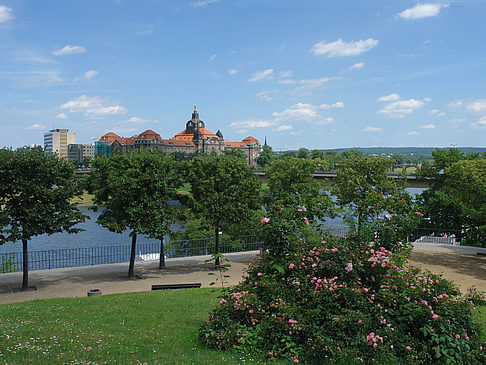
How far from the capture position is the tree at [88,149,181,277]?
20.2 m

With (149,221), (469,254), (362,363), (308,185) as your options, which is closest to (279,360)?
(362,363)

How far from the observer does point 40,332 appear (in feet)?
27.5

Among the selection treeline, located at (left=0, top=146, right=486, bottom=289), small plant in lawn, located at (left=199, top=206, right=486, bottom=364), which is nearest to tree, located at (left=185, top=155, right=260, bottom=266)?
treeline, located at (left=0, top=146, right=486, bottom=289)

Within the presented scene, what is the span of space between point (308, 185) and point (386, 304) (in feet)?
63.0

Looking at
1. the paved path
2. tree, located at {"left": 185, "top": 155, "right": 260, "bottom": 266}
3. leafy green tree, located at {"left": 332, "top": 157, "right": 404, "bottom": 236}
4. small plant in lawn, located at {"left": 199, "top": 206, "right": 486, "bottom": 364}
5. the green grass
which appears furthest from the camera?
leafy green tree, located at {"left": 332, "top": 157, "right": 404, "bottom": 236}

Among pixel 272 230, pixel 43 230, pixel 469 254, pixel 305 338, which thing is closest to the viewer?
pixel 305 338

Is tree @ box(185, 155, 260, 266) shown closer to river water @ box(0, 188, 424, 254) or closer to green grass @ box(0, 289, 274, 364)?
green grass @ box(0, 289, 274, 364)

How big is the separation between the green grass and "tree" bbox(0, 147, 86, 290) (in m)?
6.79

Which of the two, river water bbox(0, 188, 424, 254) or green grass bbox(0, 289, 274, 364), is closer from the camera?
green grass bbox(0, 289, 274, 364)

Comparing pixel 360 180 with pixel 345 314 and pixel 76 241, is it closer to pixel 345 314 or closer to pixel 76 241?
pixel 345 314

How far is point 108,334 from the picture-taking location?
8.34 m

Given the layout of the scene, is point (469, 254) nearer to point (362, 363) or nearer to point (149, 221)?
point (149, 221)

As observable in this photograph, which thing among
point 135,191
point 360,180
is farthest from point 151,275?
point 360,180

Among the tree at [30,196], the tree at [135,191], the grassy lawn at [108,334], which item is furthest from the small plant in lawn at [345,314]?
the tree at [30,196]
